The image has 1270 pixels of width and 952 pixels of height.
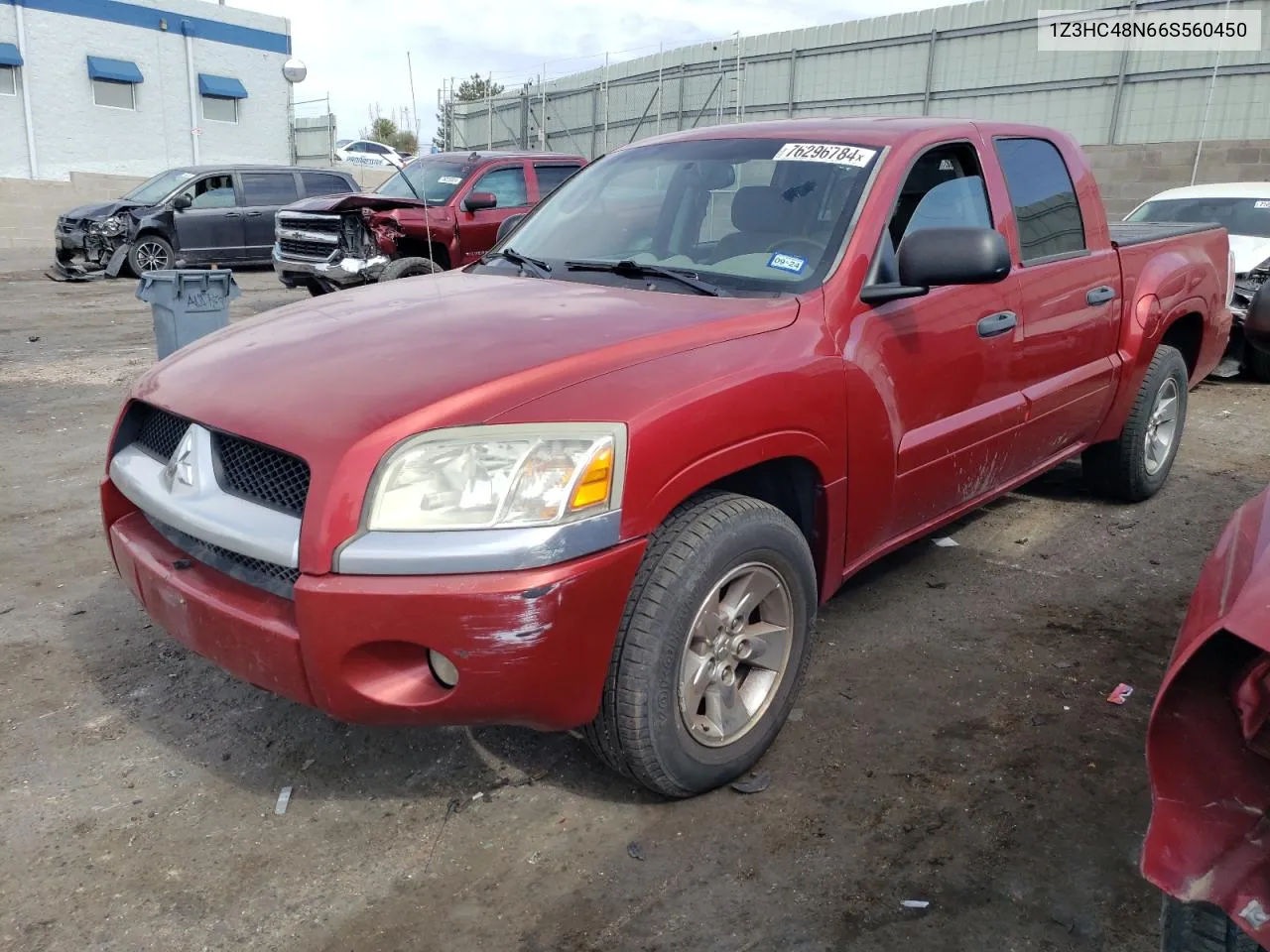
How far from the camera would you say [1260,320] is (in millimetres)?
2246

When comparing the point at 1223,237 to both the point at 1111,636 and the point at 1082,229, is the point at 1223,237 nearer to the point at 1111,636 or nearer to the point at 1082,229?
the point at 1082,229

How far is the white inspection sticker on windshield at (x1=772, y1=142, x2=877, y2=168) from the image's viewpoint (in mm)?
3373

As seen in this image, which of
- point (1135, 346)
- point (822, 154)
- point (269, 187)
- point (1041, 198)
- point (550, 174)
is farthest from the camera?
point (269, 187)

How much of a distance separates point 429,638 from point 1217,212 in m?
9.46

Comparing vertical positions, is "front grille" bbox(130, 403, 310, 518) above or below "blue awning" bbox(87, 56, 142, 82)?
below

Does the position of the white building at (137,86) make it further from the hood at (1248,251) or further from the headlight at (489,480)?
the headlight at (489,480)

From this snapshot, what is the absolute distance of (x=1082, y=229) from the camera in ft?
14.3

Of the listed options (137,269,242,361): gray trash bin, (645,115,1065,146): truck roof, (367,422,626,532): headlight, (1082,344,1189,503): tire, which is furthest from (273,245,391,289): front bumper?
(367,422,626,532): headlight

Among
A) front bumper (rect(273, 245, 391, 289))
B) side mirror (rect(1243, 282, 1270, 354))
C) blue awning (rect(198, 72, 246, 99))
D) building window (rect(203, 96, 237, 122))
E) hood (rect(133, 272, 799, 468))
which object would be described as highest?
blue awning (rect(198, 72, 246, 99))

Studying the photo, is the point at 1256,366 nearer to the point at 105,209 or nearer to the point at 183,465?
the point at 183,465

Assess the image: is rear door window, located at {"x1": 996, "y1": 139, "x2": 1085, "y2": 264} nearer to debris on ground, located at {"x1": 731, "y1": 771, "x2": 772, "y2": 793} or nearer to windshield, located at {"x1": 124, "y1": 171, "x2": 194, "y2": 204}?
debris on ground, located at {"x1": 731, "y1": 771, "x2": 772, "y2": 793}

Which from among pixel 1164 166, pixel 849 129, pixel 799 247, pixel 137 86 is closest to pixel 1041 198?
pixel 849 129

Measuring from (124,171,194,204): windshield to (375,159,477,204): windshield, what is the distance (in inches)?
200

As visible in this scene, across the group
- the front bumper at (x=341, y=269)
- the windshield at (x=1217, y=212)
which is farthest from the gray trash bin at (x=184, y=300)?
the windshield at (x=1217, y=212)
